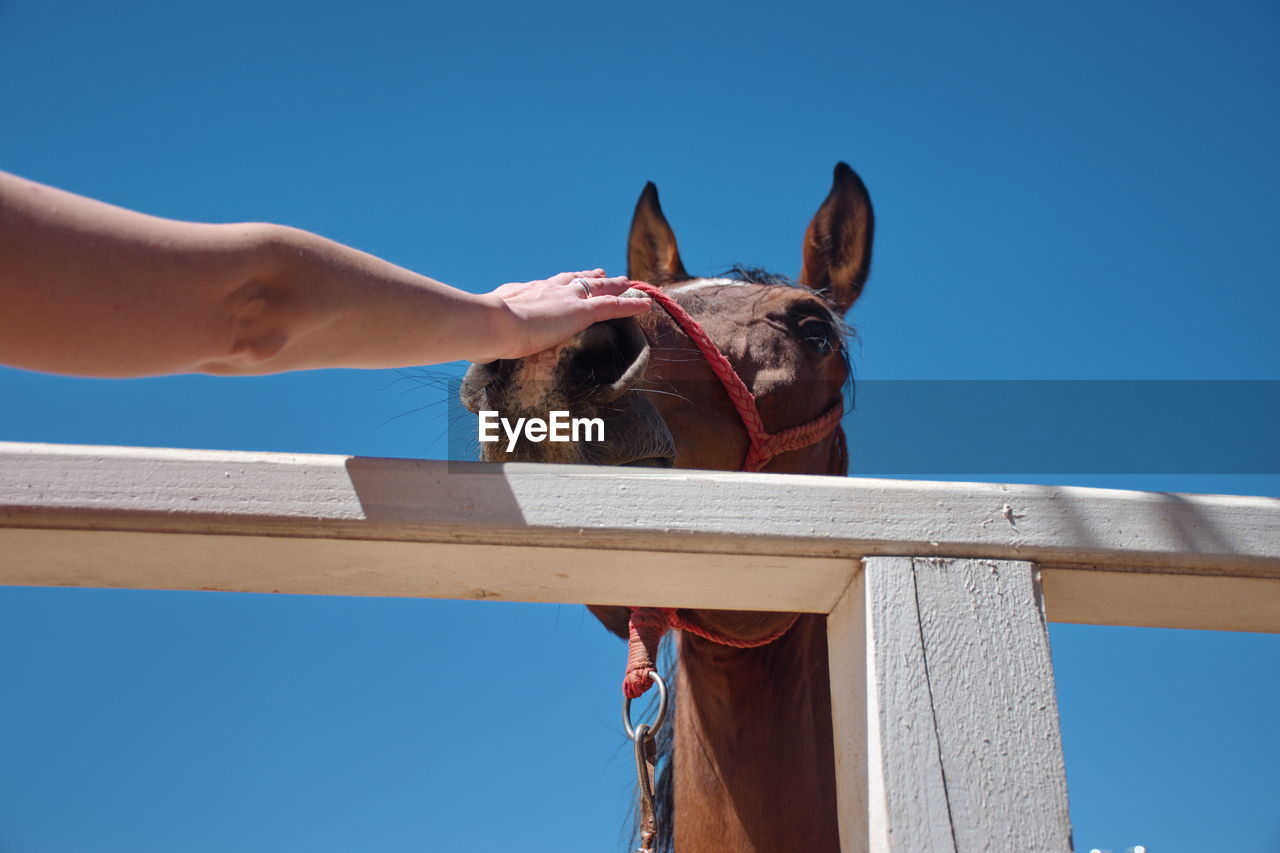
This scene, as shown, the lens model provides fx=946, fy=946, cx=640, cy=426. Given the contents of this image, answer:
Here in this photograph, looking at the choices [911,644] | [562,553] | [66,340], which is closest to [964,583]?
[911,644]

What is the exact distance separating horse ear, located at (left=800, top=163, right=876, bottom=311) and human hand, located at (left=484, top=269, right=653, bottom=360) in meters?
1.94

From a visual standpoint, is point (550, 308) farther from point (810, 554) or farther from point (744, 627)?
point (744, 627)

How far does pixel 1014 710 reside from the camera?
0.91 meters

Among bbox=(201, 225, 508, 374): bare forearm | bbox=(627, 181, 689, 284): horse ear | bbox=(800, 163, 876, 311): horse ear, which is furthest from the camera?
bbox=(627, 181, 689, 284): horse ear

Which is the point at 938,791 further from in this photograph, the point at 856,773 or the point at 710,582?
the point at 710,582

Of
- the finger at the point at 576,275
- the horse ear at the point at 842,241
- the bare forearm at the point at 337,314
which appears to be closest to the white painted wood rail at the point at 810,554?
the bare forearm at the point at 337,314

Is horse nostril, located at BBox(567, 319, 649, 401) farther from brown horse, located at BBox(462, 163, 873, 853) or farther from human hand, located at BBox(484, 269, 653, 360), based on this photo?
human hand, located at BBox(484, 269, 653, 360)

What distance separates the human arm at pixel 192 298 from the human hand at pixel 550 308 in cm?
10

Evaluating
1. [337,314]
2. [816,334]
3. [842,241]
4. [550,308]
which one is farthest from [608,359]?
[842,241]

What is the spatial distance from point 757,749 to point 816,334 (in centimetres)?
111

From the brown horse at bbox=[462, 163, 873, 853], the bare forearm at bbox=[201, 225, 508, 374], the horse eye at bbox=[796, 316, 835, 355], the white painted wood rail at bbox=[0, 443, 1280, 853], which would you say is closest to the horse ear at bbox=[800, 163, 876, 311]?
the brown horse at bbox=[462, 163, 873, 853]

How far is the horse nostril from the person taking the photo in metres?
1.57

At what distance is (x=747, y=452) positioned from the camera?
224 centimetres

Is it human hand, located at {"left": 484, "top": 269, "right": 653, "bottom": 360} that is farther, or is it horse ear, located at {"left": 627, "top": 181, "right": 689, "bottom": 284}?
horse ear, located at {"left": 627, "top": 181, "right": 689, "bottom": 284}
